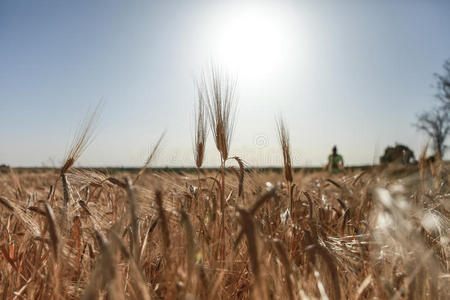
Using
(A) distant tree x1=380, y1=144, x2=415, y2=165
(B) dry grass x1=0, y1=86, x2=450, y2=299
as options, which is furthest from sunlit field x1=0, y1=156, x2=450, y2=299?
(A) distant tree x1=380, y1=144, x2=415, y2=165

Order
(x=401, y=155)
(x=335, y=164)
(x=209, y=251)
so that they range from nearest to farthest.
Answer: (x=209, y=251) → (x=401, y=155) → (x=335, y=164)

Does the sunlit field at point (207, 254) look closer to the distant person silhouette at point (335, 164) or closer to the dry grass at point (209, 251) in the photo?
the dry grass at point (209, 251)

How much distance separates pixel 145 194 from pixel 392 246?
0.81 meters

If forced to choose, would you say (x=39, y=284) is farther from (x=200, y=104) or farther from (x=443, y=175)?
(x=443, y=175)

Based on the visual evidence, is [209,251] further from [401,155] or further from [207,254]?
[401,155]

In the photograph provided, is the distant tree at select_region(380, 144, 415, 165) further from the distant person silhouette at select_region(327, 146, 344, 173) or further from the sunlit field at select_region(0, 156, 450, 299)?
the sunlit field at select_region(0, 156, 450, 299)

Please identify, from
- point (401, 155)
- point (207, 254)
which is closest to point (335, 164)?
point (401, 155)

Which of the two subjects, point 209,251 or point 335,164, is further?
point 335,164

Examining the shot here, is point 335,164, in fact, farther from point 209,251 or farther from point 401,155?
point 209,251

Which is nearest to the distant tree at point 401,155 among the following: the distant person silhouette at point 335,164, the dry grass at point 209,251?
the distant person silhouette at point 335,164

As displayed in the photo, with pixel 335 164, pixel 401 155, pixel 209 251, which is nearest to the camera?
pixel 209 251

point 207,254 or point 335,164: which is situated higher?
point 335,164

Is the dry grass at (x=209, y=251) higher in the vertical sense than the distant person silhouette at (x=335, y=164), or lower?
lower

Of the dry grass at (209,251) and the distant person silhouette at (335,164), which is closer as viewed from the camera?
the dry grass at (209,251)
